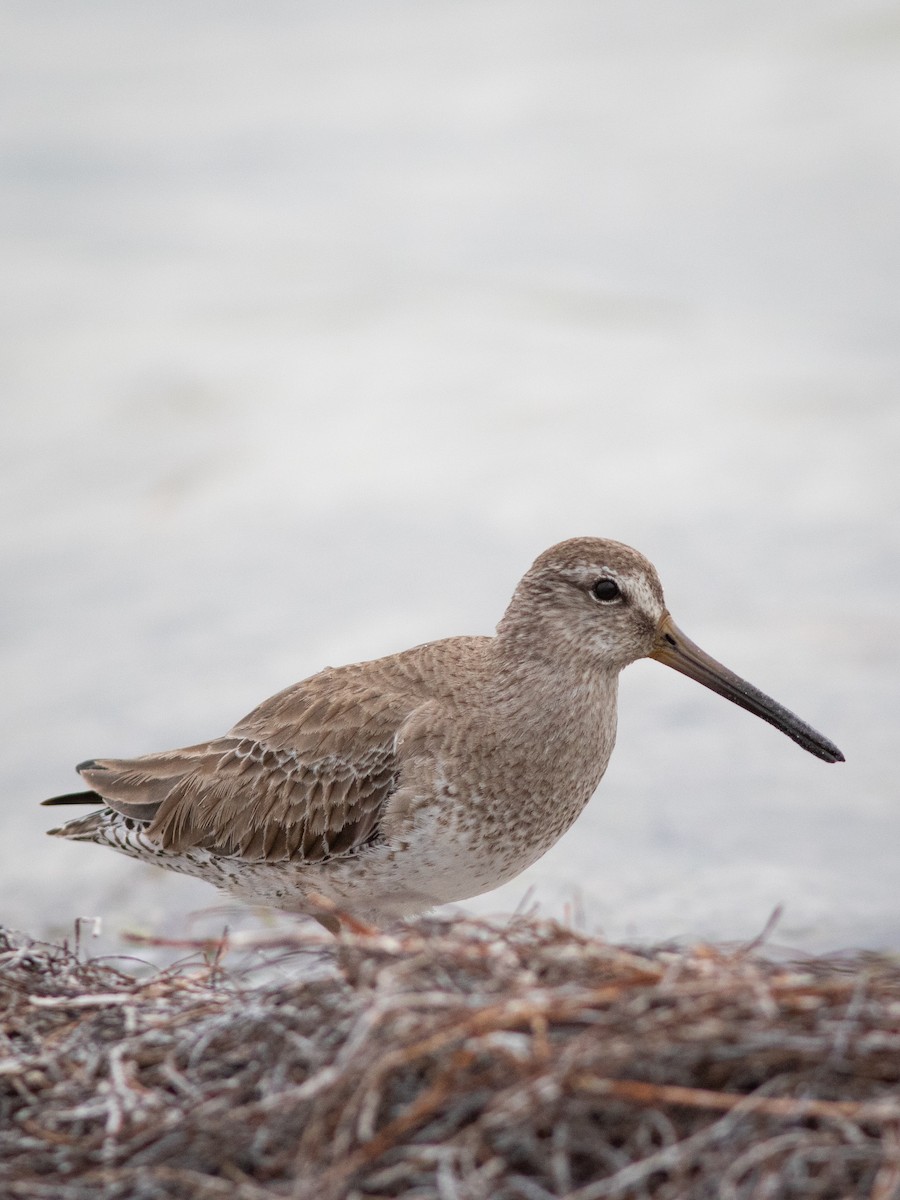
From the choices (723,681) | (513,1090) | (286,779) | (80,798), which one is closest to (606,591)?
(723,681)

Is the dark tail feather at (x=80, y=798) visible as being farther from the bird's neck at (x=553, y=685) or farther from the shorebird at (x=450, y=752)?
the bird's neck at (x=553, y=685)

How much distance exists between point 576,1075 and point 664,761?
592 cm

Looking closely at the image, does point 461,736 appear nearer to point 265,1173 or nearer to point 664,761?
point 265,1173

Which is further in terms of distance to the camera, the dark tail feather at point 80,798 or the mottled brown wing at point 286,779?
the dark tail feather at point 80,798

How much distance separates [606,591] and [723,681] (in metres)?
0.58

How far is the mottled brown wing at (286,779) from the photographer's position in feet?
17.9

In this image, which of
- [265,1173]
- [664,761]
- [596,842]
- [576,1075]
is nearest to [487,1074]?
[576,1075]

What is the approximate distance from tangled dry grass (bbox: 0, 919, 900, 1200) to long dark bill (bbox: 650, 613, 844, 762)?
203 centimetres

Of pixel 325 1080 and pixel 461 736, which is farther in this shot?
pixel 461 736

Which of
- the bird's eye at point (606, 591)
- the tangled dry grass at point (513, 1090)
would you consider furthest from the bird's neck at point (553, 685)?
the tangled dry grass at point (513, 1090)

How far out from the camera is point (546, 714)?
17.6 ft

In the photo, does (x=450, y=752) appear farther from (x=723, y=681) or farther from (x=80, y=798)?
(x=80, y=798)

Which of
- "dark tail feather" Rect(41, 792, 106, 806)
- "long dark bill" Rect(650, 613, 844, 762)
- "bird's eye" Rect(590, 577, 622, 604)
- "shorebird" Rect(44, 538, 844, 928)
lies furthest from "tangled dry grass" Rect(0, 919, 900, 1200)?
"dark tail feather" Rect(41, 792, 106, 806)

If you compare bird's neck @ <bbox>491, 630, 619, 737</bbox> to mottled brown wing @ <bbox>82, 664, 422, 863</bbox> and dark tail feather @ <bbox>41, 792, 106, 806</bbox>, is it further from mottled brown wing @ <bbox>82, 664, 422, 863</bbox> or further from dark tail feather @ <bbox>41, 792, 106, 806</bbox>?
dark tail feather @ <bbox>41, 792, 106, 806</bbox>
